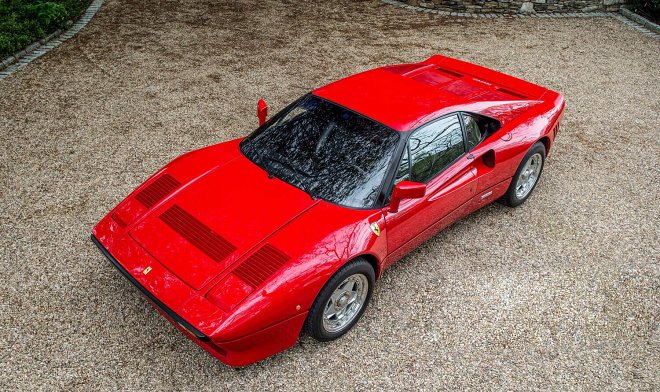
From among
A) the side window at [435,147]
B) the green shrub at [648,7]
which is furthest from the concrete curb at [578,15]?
the side window at [435,147]

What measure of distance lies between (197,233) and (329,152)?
1.17 m

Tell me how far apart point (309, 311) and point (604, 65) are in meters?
7.75

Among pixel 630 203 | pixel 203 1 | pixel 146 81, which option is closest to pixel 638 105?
pixel 630 203

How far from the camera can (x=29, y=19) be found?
912 cm

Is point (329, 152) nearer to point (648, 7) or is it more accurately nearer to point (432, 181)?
point (432, 181)

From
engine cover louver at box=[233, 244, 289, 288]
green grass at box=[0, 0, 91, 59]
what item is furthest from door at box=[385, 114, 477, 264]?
green grass at box=[0, 0, 91, 59]

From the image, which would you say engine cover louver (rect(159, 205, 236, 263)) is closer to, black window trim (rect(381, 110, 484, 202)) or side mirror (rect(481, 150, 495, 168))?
black window trim (rect(381, 110, 484, 202))

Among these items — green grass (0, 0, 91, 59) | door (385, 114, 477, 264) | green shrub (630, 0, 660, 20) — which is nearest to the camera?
door (385, 114, 477, 264)

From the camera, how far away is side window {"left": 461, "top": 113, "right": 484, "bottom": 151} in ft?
15.1

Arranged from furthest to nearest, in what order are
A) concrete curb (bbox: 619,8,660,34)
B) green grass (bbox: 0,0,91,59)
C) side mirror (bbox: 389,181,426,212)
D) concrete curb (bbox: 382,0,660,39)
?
1. concrete curb (bbox: 382,0,660,39)
2. concrete curb (bbox: 619,8,660,34)
3. green grass (bbox: 0,0,91,59)
4. side mirror (bbox: 389,181,426,212)

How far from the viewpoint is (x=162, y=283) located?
11.2 ft

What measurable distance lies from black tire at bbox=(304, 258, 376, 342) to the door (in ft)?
1.02

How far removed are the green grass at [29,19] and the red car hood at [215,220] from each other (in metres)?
5.94

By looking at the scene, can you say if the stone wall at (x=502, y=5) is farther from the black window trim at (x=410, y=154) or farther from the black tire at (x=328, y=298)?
the black tire at (x=328, y=298)
